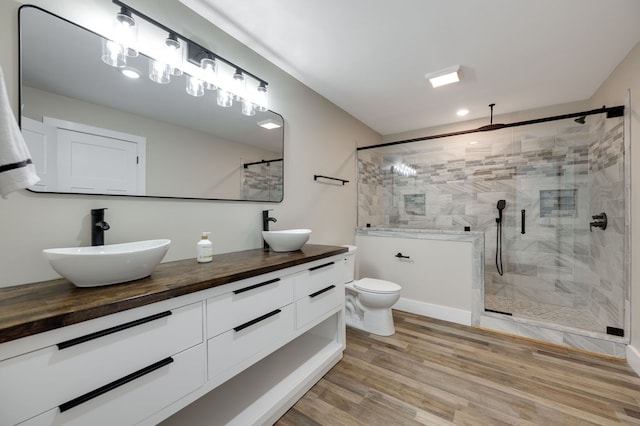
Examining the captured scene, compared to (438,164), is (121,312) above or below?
below

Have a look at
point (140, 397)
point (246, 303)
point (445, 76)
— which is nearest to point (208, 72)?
point (246, 303)

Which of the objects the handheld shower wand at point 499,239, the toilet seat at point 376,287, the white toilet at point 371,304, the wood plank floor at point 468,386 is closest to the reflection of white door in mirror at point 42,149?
the wood plank floor at point 468,386

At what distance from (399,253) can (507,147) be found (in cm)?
178

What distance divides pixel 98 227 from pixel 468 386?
2.34 meters

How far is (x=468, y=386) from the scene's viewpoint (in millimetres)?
1732

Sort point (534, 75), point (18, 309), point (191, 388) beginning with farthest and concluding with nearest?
point (534, 75) < point (191, 388) < point (18, 309)

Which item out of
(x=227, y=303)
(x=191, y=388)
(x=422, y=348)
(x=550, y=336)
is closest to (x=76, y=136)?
(x=227, y=303)

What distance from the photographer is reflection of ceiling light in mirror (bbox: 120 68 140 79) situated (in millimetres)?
1346

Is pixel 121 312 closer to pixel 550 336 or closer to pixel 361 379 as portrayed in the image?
pixel 361 379

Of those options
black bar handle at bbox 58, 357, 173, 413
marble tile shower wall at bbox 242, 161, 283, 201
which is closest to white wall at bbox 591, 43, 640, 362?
marble tile shower wall at bbox 242, 161, 283, 201

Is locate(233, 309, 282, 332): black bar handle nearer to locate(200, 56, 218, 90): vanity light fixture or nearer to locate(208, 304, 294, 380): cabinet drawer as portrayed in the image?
locate(208, 304, 294, 380): cabinet drawer

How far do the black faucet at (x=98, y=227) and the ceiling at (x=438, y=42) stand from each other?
1.34 m

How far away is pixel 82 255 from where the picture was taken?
87 centimetres

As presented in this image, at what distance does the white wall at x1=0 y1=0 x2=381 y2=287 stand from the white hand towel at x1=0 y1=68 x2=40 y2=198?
0.43 metres
